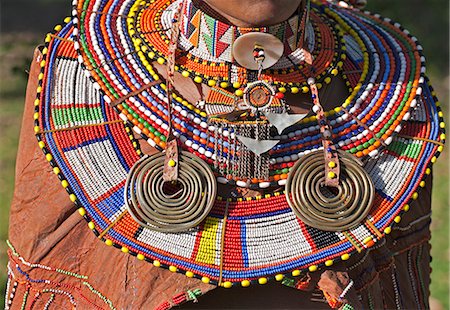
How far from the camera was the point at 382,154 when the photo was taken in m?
2.24

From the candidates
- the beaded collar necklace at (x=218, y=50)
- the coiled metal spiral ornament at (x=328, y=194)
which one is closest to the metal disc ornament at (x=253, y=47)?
the beaded collar necklace at (x=218, y=50)

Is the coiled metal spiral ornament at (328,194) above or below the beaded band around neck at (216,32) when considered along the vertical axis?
below

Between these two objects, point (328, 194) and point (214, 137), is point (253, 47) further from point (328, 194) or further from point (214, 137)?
point (328, 194)

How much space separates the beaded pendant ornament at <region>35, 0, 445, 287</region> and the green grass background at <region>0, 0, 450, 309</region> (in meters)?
2.18

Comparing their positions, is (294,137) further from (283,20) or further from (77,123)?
(77,123)

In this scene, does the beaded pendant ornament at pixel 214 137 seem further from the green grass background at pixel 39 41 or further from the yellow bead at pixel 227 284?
the green grass background at pixel 39 41

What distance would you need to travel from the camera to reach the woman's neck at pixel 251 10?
2.08m

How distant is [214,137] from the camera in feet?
6.91

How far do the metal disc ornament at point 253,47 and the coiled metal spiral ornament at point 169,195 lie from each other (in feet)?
0.88

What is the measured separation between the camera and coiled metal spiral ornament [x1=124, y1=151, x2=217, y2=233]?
2035 mm

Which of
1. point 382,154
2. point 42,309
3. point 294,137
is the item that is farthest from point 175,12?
point 42,309

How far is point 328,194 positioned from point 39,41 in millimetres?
6135

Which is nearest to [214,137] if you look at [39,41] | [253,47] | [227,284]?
[253,47]

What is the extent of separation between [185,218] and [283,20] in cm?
55
